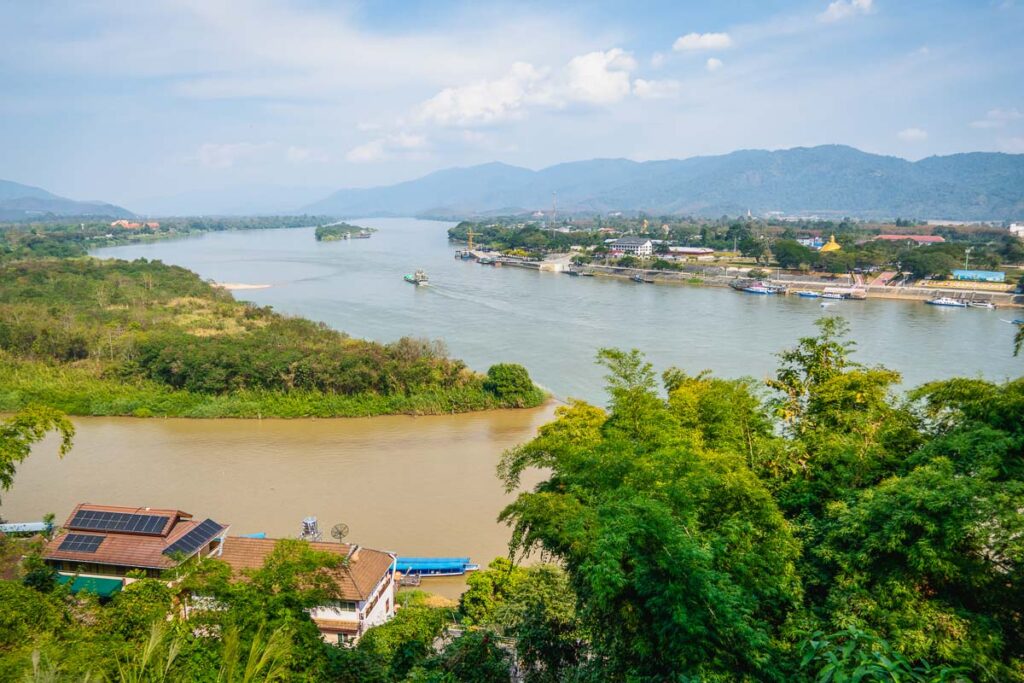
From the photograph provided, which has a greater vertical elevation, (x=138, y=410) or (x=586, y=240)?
(x=586, y=240)

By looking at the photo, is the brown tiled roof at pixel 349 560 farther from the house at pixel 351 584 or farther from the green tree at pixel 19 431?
the green tree at pixel 19 431

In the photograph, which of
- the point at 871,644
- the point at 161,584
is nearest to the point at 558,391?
the point at 161,584

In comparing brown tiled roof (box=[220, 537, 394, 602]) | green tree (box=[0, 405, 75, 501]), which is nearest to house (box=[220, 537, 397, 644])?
brown tiled roof (box=[220, 537, 394, 602])

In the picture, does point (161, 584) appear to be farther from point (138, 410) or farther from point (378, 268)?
point (378, 268)

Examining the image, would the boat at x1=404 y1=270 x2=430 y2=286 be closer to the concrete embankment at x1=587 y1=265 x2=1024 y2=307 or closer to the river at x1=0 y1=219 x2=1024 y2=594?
the river at x1=0 y1=219 x2=1024 y2=594

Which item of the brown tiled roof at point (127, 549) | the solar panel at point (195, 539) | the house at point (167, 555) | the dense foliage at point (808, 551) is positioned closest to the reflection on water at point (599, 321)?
the dense foliage at point (808, 551)
